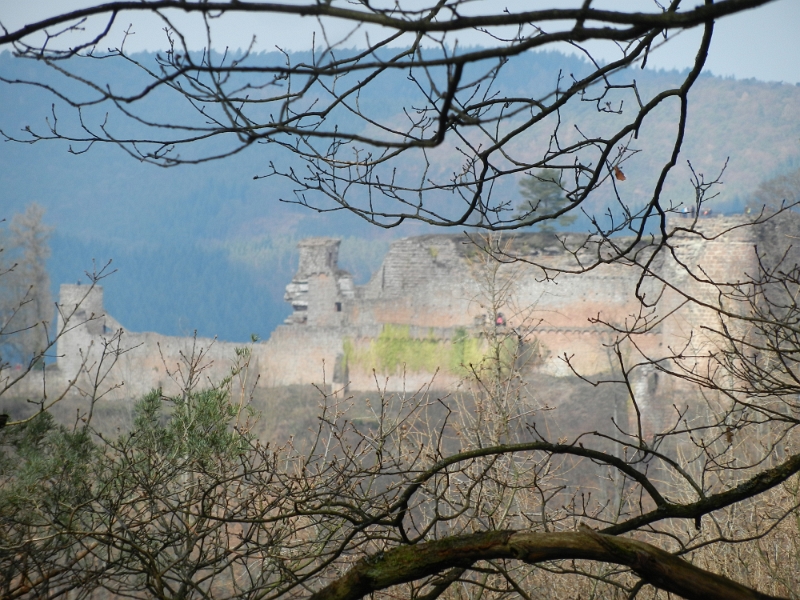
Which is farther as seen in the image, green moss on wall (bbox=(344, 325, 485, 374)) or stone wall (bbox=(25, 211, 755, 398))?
green moss on wall (bbox=(344, 325, 485, 374))

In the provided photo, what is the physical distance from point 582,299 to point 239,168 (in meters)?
27.5

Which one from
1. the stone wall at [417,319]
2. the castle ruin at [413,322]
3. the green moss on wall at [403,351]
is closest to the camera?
the stone wall at [417,319]

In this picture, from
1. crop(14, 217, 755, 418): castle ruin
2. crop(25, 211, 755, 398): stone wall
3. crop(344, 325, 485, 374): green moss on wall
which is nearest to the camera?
crop(25, 211, 755, 398): stone wall

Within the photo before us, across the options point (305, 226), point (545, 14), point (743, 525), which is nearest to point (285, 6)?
point (545, 14)

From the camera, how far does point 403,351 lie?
23.7m

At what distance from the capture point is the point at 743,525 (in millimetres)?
10469

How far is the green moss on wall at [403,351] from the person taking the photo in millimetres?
23547

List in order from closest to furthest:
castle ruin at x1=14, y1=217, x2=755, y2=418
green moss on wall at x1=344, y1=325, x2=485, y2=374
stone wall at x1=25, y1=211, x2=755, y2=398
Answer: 1. stone wall at x1=25, y1=211, x2=755, y2=398
2. castle ruin at x1=14, y1=217, x2=755, y2=418
3. green moss on wall at x1=344, y1=325, x2=485, y2=374

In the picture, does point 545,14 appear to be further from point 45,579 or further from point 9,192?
point 9,192

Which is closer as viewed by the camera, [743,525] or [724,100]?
[743,525]

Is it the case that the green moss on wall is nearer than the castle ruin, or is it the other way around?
the castle ruin

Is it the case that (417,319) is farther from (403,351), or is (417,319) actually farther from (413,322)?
(403,351)

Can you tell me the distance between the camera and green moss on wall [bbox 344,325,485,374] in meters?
23.5

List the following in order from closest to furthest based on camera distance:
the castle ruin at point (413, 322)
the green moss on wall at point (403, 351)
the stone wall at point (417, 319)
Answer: the stone wall at point (417, 319) → the castle ruin at point (413, 322) → the green moss on wall at point (403, 351)
